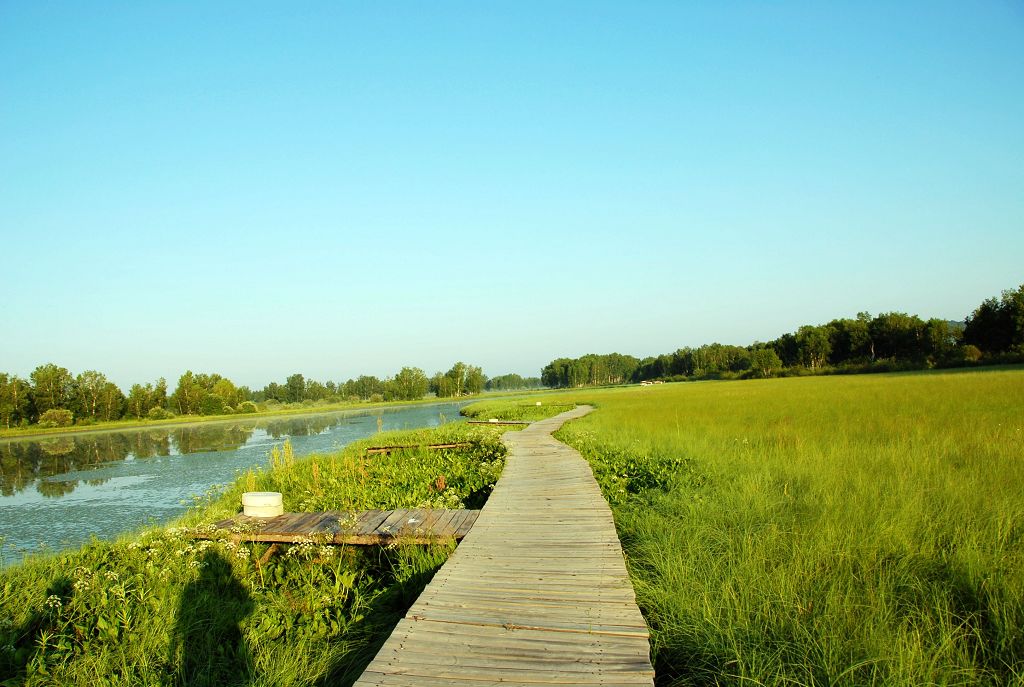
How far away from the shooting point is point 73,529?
1123 cm

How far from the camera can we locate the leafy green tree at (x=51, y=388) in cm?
5656

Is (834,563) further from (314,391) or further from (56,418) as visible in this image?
(314,391)

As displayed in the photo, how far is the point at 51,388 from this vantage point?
57.4 metres

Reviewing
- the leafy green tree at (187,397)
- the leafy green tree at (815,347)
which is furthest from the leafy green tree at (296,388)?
the leafy green tree at (815,347)

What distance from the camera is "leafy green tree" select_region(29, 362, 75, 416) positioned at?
56.6m

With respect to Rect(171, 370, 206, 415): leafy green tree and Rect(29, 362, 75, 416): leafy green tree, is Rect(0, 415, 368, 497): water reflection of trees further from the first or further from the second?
Rect(171, 370, 206, 415): leafy green tree

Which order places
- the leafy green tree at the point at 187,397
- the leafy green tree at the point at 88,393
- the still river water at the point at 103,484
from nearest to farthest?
the still river water at the point at 103,484 → the leafy green tree at the point at 88,393 → the leafy green tree at the point at 187,397

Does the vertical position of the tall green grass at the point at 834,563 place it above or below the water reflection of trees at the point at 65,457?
above

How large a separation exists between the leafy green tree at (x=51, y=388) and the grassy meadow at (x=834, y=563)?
69.2 metres

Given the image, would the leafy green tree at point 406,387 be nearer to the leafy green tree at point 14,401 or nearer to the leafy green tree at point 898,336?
the leafy green tree at point 14,401

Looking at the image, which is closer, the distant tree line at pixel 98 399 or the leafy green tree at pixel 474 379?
the distant tree line at pixel 98 399

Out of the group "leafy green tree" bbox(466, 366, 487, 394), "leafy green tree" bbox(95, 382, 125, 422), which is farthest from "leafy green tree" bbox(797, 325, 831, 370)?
"leafy green tree" bbox(95, 382, 125, 422)

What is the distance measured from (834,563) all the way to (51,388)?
73947 millimetres

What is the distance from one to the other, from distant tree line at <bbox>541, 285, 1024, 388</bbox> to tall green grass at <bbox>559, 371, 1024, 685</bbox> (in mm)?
57349
